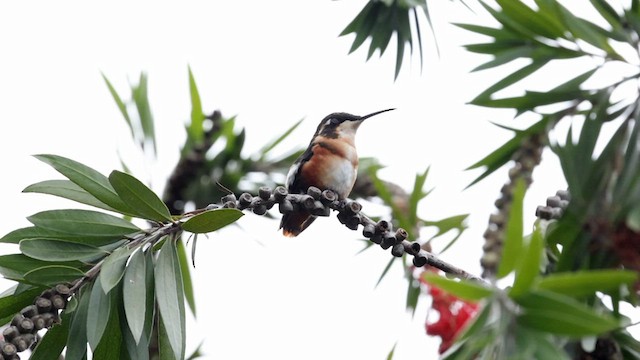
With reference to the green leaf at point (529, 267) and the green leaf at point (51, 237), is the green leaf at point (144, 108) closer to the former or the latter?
the green leaf at point (51, 237)

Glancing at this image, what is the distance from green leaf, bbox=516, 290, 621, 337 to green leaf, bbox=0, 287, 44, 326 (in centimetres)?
119

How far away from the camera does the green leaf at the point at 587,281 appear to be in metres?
1.20

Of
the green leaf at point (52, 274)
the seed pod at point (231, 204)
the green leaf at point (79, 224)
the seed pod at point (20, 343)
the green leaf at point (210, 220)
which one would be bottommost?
the seed pod at point (20, 343)

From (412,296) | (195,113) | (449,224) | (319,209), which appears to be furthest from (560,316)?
(195,113)

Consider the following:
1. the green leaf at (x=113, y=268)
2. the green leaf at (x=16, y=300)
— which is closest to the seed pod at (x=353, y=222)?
the green leaf at (x=113, y=268)

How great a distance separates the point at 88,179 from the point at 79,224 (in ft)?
0.35

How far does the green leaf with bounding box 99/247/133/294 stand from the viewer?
6.43 feet

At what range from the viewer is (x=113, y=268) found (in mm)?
2025

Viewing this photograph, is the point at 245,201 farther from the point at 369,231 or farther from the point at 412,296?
the point at 412,296

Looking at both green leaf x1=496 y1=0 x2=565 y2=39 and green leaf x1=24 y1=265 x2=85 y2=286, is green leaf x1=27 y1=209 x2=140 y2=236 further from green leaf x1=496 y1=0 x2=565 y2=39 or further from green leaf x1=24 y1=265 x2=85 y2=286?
green leaf x1=496 y1=0 x2=565 y2=39

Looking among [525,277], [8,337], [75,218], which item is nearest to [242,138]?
[75,218]

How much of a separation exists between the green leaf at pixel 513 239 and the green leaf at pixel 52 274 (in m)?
1.03

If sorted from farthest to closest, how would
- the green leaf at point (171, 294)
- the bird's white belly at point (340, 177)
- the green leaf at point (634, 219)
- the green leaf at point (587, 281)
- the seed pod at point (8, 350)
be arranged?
the bird's white belly at point (340, 177) < the green leaf at point (171, 294) < the seed pod at point (8, 350) < the green leaf at point (634, 219) < the green leaf at point (587, 281)

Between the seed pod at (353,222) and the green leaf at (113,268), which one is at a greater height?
the seed pod at (353,222)
